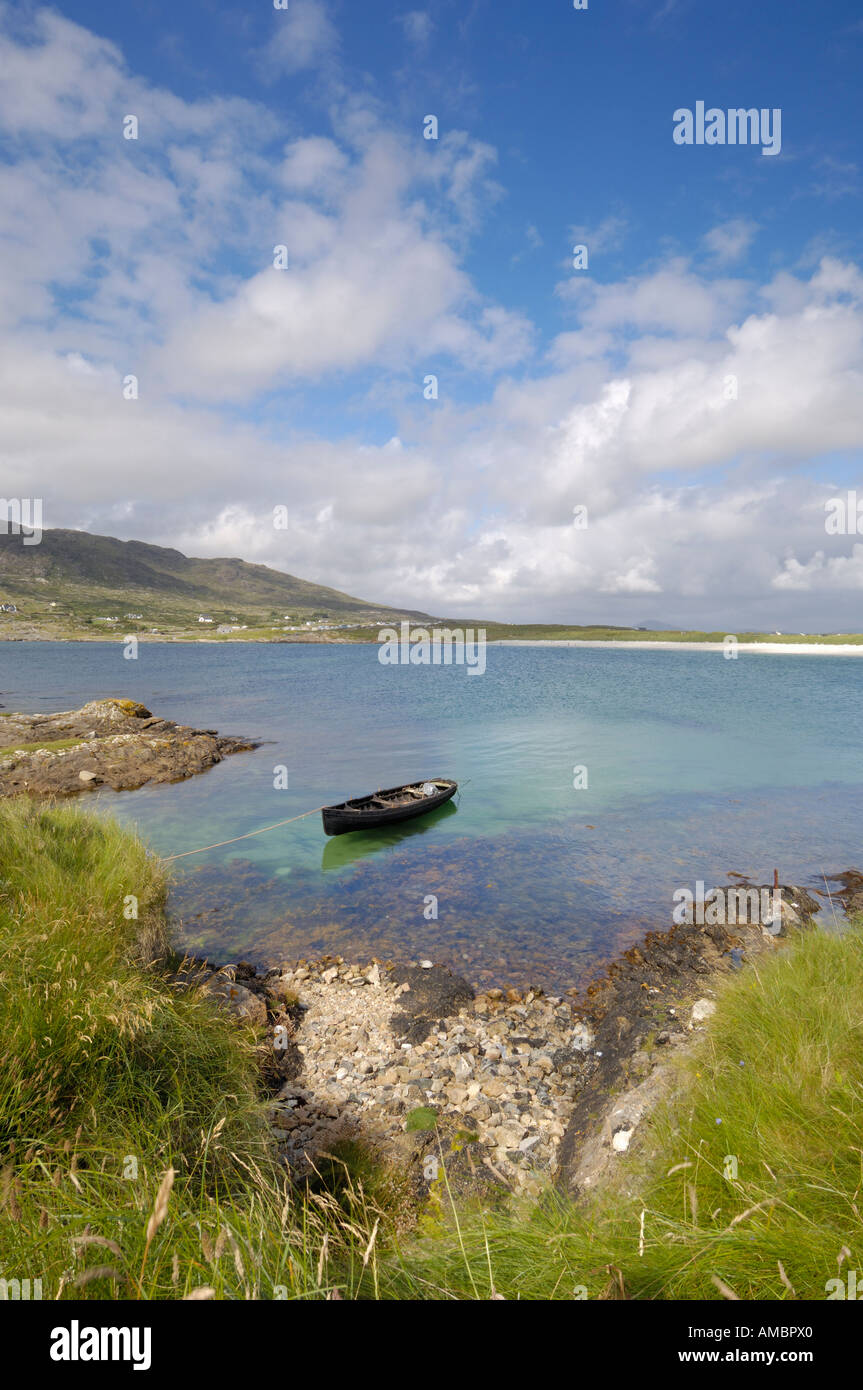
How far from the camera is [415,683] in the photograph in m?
93.3

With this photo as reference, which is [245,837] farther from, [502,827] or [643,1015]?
[643,1015]

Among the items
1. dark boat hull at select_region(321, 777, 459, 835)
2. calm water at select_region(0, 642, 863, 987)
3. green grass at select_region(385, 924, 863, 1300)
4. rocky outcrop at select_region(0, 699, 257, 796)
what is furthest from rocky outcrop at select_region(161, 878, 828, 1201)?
rocky outcrop at select_region(0, 699, 257, 796)

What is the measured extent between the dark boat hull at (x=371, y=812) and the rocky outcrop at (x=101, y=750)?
42.2 feet

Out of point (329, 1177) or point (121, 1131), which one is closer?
point (121, 1131)

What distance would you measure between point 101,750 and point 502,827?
23752 mm

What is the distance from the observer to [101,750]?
3369 cm

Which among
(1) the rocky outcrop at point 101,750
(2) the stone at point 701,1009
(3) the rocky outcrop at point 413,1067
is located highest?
(1) the rocky outcrop at point 101,750

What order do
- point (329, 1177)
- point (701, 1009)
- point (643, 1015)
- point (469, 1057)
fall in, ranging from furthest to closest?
point (643, 1015)
point (701, 1009)
point (469, 1057)
point (329, 1177)

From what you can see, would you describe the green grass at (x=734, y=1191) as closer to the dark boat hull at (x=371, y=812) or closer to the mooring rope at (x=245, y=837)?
the dark boat hull at (x=371, y=812)

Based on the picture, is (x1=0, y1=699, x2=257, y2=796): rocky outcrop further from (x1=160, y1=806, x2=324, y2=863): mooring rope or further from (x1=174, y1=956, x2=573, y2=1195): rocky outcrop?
(x1=174, y1=956, x2=573, y2=1195): rocky outcrop

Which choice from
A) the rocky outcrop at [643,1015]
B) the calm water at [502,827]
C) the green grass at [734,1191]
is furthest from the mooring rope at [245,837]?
the green grass at [734,1191]

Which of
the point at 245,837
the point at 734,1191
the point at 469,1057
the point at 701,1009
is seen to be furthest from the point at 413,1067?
the point at 245,837

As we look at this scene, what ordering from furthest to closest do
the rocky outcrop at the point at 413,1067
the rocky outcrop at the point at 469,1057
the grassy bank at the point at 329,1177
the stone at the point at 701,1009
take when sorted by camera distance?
the stone at the point at 701,1009 → the rocky outcrop at the point at 413,1067 → the rocky outcrop at the point at 469,1057 → the grassy bank at the point at 329,1177

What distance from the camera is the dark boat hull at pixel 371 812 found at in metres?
22.2
